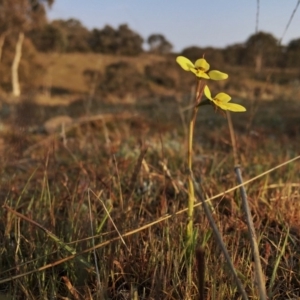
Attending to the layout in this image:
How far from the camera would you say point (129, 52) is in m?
29.8

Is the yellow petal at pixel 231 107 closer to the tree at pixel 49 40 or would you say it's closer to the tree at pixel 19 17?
the tree at pixel 19 17

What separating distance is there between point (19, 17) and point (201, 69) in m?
22.5

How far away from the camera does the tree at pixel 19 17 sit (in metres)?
20.9

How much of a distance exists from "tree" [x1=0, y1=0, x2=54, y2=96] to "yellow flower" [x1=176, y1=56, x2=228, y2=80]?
21089 mm

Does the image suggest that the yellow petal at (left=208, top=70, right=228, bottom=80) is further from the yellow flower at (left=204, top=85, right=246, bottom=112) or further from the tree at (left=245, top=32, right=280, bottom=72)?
the tree at (left=245, top=32, right=280, bottom=72)

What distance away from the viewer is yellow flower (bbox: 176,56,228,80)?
0.82m

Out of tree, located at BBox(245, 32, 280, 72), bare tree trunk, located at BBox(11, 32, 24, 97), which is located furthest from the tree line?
tree, located at BBox(245, 32, 280, 72)

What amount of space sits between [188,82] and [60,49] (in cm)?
869

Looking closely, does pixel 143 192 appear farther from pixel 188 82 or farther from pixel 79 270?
pixel 188 82

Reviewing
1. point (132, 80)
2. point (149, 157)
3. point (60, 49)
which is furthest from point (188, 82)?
point (149, 157)

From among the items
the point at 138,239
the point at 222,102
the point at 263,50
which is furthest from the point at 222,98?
the point at 263,50

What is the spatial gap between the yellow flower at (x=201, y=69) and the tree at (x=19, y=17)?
69.2ft

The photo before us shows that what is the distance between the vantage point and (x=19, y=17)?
2133cm

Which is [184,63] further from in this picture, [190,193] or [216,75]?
[190,193]
